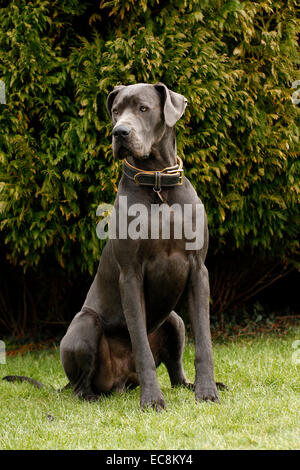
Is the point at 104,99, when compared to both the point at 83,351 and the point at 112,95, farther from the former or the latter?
the point at 83,351

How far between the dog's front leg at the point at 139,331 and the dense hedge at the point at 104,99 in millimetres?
2017

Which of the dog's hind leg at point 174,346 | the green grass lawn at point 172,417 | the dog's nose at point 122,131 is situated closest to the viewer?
the green grass lawn at point 172,417

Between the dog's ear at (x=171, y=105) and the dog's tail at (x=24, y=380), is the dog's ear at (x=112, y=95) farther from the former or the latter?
the dog's tail at (x=24, y=380)

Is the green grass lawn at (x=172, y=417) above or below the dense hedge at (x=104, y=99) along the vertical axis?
below

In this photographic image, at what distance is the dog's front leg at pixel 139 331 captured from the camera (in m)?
3.47

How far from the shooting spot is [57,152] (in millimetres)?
5543

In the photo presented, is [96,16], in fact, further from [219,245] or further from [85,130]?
[219,245]

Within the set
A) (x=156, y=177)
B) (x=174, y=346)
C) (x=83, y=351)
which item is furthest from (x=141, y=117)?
(x=174, y=346)

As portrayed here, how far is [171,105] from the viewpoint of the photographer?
3.60m

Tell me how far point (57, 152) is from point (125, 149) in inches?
87.8

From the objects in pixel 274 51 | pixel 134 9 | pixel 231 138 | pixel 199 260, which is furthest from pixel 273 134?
pixel 199 260

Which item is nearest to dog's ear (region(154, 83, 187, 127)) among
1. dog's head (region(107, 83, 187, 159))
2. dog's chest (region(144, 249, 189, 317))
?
dog's head (region(107, 83, 187, 159))

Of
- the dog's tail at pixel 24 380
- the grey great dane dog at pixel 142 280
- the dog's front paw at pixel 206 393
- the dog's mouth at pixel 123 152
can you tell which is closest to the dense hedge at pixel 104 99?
the dog's tail at pixel 24 380

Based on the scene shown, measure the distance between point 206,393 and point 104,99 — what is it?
297 centimetres
